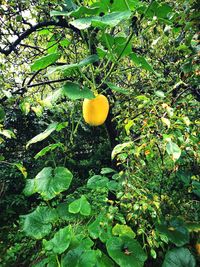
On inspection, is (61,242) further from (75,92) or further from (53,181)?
(75,92)

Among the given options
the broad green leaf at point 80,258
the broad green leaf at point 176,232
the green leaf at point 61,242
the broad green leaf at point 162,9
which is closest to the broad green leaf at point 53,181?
the green leaf at point 61,242

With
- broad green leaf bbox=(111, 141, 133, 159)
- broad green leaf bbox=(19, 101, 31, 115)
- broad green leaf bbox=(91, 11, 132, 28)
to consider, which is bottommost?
broad green leaf bbox=(111, 141, 133, 159)

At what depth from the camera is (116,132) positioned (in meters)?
2.03

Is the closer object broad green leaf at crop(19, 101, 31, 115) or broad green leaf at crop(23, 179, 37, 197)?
broad green leaf at crop(19, 101, 31, 115)

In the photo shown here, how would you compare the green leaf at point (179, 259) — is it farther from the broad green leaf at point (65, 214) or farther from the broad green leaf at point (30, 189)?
the broad green leaf at point (30, 189)

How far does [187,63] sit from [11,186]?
347 cm

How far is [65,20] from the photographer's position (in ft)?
5.91

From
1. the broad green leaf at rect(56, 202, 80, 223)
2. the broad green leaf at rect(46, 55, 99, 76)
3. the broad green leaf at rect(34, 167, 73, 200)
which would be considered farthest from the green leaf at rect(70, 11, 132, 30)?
the broad green leaf at rect(56, 202, 80, 223)

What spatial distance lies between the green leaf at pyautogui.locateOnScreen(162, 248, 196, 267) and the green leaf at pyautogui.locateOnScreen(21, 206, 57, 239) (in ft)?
2.94

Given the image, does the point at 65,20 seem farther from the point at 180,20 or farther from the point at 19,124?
the point at 19,124

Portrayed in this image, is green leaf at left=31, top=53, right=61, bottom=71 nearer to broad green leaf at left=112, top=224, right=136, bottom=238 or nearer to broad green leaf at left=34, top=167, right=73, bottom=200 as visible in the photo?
broad green leaf at left=34, top=167, right=73, bottom=200

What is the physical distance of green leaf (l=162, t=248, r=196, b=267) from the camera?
176cm

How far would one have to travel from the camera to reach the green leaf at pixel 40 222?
6.26 ft

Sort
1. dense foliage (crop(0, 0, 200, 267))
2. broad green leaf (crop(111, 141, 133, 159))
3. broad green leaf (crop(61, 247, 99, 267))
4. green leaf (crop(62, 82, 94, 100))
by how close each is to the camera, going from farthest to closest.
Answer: broad green leaf (crop(61, 247, 99, 267)) → broad green leaf (crop(111, 141, 133, 159)) → dense foliage (crop(0, 0, 200, 267)) → green leaf (crop(62, 82, 94, 100))
